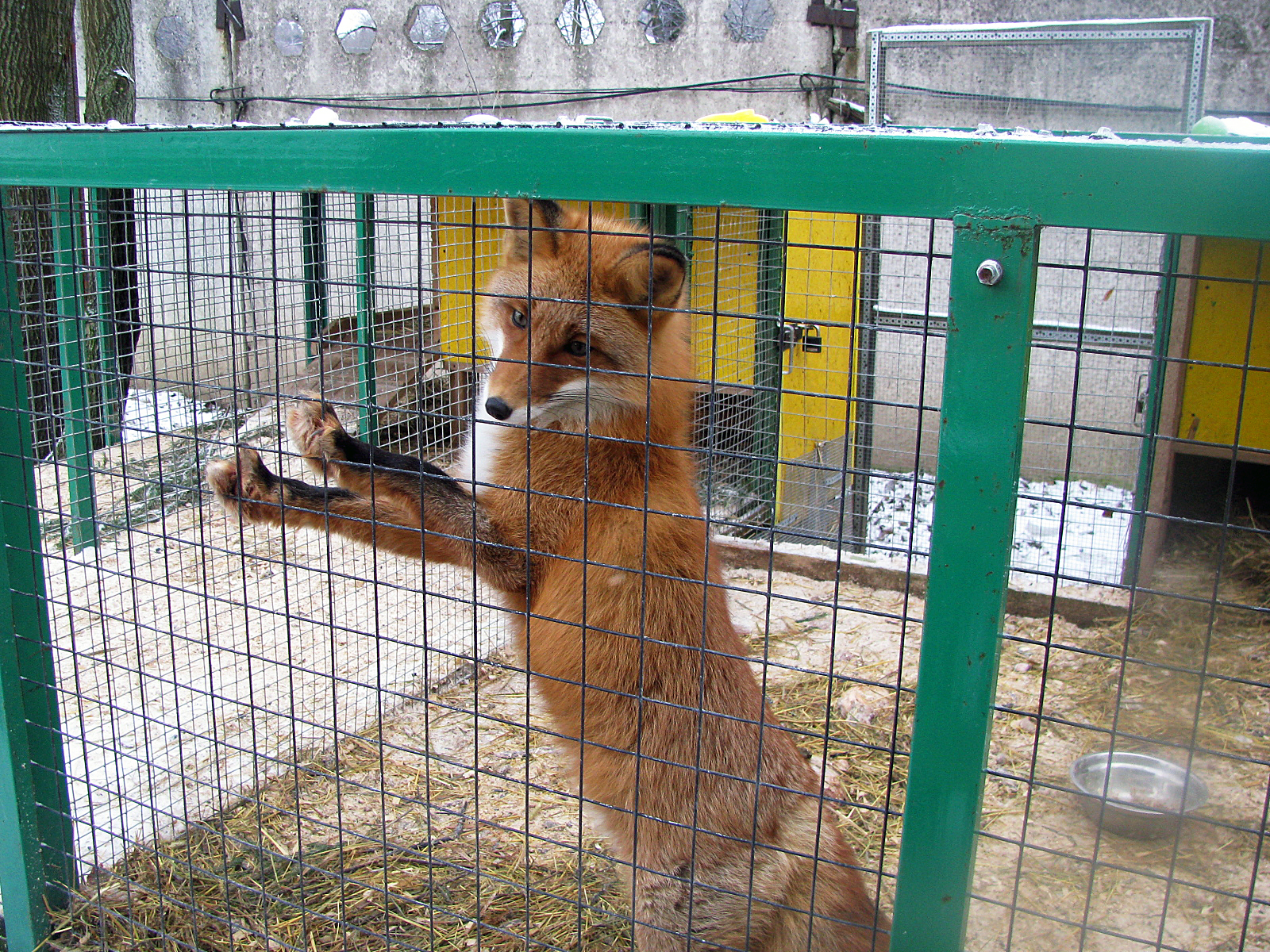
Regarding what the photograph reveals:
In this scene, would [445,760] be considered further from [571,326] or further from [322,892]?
[322,892]

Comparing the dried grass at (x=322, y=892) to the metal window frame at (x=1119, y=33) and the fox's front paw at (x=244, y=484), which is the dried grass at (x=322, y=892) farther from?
A: the metal window frame at (x=1119, y=33)

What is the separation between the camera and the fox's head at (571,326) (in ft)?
7.52

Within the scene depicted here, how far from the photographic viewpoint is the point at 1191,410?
5.41 m

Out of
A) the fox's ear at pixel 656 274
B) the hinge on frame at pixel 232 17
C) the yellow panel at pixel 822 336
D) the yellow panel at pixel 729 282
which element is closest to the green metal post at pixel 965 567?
the fox's ear at pixel 656 274

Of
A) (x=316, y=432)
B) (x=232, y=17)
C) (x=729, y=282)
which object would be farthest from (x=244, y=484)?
(x=232, y=17)

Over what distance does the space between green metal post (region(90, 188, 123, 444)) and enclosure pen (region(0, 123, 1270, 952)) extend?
0.26 ft

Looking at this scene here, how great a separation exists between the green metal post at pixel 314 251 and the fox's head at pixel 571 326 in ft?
1.64

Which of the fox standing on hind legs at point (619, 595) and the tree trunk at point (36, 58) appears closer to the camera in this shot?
the fox standing on hind legs at point (619, 595)

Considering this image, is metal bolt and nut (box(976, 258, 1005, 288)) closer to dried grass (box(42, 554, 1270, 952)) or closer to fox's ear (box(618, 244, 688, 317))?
fox's ear (box(618, 244, 688, 317))

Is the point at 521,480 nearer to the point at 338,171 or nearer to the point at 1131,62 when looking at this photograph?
the point at 338,171

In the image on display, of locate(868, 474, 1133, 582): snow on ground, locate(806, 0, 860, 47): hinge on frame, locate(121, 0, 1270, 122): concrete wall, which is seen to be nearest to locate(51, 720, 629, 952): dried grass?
locate(868, 474, 1133, 582): snow on ground

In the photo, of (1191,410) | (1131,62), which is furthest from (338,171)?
(1131,62)

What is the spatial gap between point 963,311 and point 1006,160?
0.22 meters

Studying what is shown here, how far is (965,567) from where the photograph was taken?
55.5 inches
